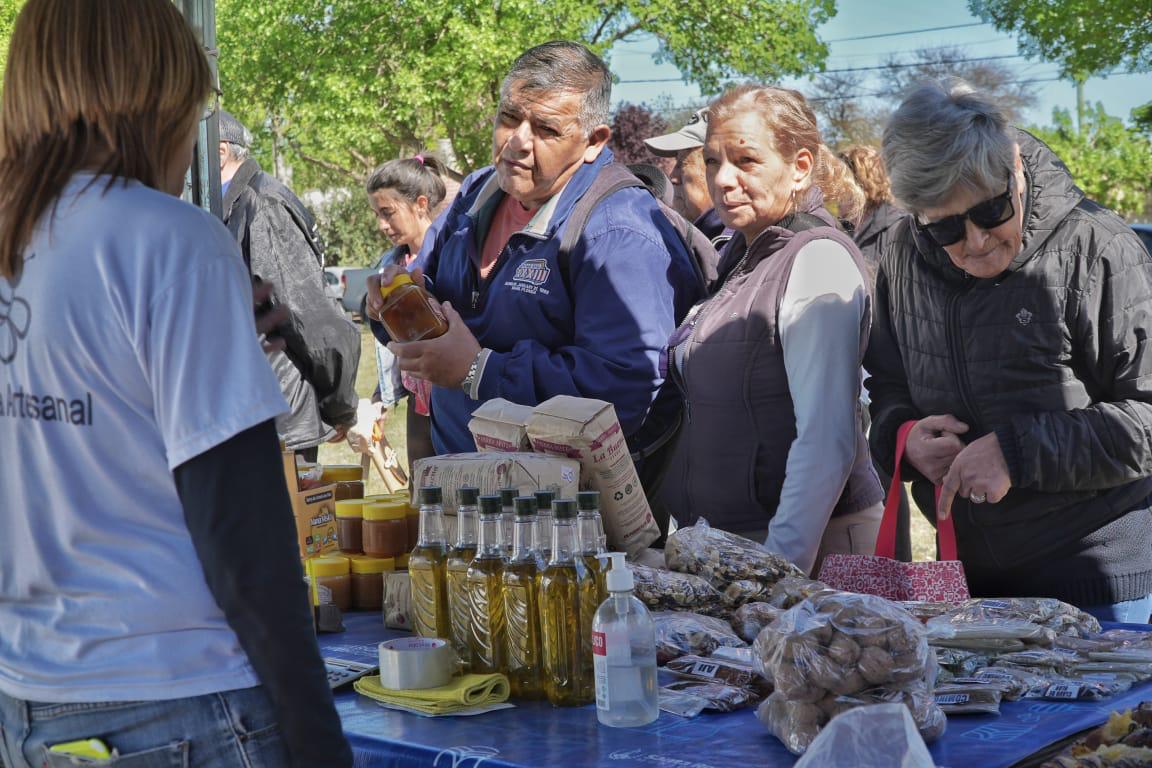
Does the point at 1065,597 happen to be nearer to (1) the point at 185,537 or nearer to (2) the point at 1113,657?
(2) the point at 1113,657

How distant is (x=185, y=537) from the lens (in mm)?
1266

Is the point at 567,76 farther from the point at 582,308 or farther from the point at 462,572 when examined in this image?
the point at 462,572

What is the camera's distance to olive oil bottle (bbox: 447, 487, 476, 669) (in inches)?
75.9

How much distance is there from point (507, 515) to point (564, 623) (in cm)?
23

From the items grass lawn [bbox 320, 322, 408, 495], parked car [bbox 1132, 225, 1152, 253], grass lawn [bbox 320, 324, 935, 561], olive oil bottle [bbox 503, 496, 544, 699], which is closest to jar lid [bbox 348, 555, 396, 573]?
olive oil bottle [bbox 503, 496, 544, 699]

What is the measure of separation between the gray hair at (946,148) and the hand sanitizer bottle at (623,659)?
1.09 metres

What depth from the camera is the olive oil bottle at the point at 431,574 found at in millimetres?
1976

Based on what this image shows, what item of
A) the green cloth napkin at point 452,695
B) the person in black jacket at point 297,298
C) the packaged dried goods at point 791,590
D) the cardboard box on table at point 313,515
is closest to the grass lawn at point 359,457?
the person in black jacket at point 297,298

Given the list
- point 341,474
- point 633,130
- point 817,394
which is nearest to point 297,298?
point 341,474

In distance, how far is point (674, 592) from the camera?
209cm

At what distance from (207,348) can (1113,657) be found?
1.48 m

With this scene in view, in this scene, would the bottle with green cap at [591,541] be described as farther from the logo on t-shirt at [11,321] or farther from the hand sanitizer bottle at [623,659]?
the logo on t-shirt at [11,321]

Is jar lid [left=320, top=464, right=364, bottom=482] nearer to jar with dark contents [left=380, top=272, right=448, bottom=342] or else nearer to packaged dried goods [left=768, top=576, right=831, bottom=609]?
jar with dark contents [left=380, top=272, right=448, bottom=342]

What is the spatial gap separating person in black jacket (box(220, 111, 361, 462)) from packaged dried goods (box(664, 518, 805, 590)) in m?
2.32
